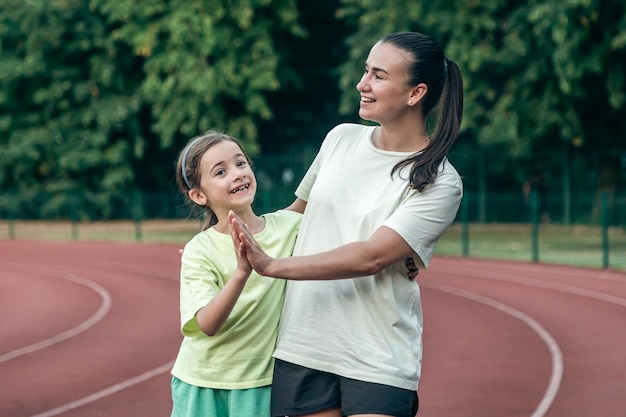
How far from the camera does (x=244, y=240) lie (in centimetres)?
316

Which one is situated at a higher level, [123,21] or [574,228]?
[123,21]

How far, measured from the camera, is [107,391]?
8.57 metres

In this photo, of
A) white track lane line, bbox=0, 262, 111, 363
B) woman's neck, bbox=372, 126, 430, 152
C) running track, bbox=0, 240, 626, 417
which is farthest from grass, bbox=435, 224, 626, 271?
woman's neck, bbox=372, 126, 430, 152

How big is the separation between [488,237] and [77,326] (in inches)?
626

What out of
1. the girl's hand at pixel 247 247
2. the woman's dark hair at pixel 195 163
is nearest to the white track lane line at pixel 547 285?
the woman's dark hair at pixel 195 163

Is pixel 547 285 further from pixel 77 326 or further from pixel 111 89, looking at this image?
pixel 111 89

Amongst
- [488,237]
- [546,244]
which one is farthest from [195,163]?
[488,237]

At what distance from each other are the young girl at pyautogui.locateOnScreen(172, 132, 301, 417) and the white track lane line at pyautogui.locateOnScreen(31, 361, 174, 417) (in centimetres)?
Result: 452

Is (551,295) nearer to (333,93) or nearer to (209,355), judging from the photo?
(209,355)

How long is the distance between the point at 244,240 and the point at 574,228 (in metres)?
25.2

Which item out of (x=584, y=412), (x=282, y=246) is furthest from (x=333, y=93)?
(x=282, y=246)

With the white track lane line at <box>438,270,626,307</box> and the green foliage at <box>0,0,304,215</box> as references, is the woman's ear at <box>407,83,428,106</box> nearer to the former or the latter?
the white track lane line at <box>438,270,626,307</box>

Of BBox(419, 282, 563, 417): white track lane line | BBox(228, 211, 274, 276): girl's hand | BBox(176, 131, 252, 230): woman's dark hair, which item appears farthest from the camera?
BBox(419, 282, 563, 417): white track lane line

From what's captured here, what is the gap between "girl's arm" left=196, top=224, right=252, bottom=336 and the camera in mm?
3246
